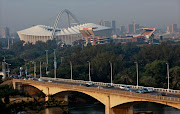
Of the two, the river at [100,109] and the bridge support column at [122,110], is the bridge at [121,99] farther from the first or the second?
the river at [100,109]

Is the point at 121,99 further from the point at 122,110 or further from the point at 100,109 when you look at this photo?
the point at 100,109

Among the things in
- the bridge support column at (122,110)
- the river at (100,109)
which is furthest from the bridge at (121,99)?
the river at (100,109)

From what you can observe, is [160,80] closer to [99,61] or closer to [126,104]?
[99,61]

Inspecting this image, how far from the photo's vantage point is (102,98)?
49.8 meters

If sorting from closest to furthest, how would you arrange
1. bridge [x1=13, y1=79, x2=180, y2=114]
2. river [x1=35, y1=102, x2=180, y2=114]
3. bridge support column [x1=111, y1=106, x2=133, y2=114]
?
bridge [x1=13, y1=79, x2=180, y2=114]
bridge support column [x1=111, y1=106, x2=133, y2=114]
river [x1=35, y1=102, x2=180, y2=114]

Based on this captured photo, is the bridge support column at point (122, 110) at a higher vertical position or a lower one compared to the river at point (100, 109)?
higher

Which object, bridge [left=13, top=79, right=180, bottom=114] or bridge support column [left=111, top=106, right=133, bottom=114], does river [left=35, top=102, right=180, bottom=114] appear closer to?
bridge [left=13, top=79, right=180, bottom=114]

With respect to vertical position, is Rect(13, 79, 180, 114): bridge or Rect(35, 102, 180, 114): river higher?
Rect(13, 79, 180, 114): bridge

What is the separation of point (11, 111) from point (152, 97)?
54.1ft

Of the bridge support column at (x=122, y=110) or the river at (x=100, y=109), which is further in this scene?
the river at (x=100, y=109)

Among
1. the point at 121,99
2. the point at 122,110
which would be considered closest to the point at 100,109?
the point at 122,110

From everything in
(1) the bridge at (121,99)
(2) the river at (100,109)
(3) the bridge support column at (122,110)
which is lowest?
(2) the river at (100,109)

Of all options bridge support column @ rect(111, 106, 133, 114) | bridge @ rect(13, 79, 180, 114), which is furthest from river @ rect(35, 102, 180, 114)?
bridge support column @ rect(111, 106, 133, 114)

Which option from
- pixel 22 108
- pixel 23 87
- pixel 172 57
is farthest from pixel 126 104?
pixel 172 57
